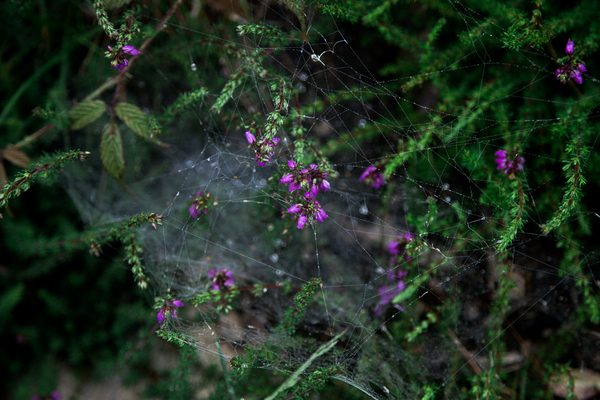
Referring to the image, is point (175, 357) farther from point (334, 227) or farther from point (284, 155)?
point (284, 155)

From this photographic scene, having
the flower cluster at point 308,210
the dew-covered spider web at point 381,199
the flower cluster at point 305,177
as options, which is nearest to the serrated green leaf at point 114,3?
the dew-covered spider web at point 381,199

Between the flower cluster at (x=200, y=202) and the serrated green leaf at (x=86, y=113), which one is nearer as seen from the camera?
the flower cluster at (x=200, y=202)

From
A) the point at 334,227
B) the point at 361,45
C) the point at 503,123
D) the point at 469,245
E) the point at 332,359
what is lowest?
the point at 332,359

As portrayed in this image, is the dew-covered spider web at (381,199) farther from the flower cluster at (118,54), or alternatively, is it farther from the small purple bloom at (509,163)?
the flower cluster at (118,54)

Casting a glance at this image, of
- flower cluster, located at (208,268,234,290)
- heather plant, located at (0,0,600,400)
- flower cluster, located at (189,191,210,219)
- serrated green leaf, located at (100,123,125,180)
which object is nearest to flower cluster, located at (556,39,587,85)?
heather plant, located at (0,0,600,400)

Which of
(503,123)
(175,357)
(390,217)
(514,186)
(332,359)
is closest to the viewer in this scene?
(514,186)

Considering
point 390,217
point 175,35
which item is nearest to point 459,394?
point 390,217

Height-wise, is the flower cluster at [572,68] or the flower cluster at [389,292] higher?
the flower cluster at [572,68]
